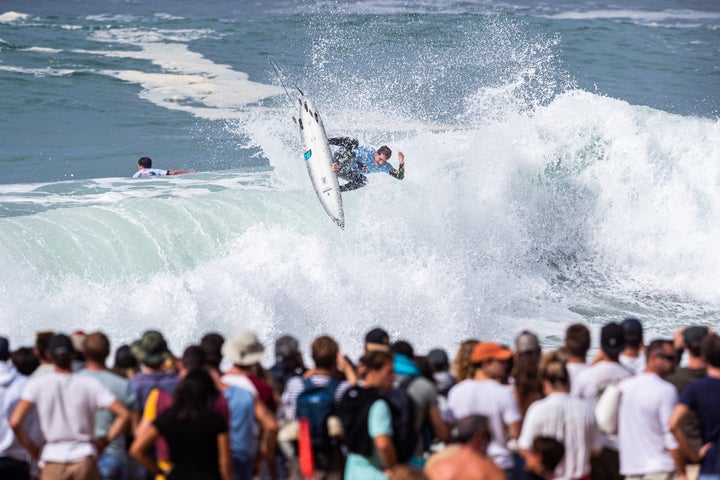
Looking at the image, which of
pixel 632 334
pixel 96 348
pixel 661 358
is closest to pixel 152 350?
pixel 96 348

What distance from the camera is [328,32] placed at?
4088 centimetres

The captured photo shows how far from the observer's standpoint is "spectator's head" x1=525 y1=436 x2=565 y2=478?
18.1 feet

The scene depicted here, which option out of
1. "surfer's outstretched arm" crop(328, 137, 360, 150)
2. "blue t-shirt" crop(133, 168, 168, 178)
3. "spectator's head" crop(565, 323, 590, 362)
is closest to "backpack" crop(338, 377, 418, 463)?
"spectator's head" crop(565, 323, 590, 362)

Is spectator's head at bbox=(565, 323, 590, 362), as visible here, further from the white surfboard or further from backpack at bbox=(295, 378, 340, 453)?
the white surfboard

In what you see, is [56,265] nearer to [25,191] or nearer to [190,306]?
[190,306]

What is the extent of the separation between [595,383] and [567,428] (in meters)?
0.65

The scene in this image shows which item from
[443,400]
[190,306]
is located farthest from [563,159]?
[443,400]

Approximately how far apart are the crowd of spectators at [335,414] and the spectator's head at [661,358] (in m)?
0.02

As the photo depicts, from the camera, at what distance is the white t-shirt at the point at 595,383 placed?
6312 millimetres

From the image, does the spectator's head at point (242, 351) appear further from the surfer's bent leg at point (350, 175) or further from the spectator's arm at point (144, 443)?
the surfer's bent leg at point (350, 175)

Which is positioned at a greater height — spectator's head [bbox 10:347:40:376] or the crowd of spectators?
spectator's head [bbox 10:347:40:376]

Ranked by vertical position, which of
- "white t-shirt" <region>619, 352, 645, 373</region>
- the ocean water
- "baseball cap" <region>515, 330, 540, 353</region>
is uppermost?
the ocean water

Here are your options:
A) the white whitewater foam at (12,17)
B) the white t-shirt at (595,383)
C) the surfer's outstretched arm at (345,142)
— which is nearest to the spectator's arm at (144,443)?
the white t-shirt at (595,383)

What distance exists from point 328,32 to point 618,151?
2234 centimetres
